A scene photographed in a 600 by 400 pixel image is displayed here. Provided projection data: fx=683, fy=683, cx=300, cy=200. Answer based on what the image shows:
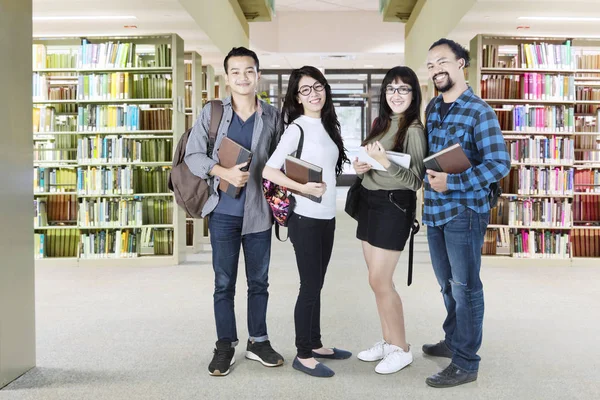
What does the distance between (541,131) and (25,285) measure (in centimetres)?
567

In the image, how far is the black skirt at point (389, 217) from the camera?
319cm

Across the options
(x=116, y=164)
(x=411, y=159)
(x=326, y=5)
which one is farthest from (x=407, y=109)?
(x=326, y=5)

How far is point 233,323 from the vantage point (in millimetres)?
3447

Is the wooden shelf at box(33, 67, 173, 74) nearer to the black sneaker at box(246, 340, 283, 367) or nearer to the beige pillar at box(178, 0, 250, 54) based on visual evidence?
the beige pillar at box(178, 0, 250, 54)

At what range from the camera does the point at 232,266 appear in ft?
11.1

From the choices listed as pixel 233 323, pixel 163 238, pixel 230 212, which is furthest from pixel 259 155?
pixel 163 238

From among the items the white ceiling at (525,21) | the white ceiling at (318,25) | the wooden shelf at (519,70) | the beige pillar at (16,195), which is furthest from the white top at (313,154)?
the wooden shelf at (519,70)

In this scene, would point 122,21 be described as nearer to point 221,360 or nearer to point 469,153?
point 221,360

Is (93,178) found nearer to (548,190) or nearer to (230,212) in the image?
(230,212)

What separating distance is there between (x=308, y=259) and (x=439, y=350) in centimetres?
101

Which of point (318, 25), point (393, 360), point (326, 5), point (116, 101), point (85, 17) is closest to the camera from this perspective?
point (393, 360)

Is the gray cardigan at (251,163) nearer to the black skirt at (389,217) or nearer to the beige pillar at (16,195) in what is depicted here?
the black skirt at (389,217)

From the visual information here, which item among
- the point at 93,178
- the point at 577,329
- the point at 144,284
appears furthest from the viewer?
the point at 93,178

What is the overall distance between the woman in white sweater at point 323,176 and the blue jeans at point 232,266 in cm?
25
